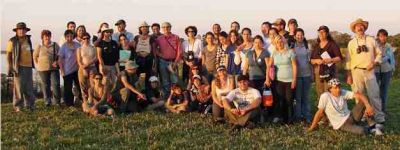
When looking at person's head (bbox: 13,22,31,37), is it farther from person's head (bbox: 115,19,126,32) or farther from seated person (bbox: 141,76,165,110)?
seated person (bbox: 141,76,165,110)

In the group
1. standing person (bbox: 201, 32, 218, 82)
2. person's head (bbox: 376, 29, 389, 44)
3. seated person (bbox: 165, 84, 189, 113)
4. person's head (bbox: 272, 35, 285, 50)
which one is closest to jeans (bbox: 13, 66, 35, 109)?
seated person (bbox: 165, 84, 189, 113)

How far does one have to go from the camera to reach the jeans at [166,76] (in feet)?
49.5

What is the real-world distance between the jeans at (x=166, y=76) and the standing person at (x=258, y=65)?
2.56 metres

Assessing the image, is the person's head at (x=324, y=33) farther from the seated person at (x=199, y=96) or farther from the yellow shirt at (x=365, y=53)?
the seated person at (x=199, y=96)

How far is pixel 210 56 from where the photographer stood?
1412cm

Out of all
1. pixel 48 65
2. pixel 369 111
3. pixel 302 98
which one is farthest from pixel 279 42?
pixel 48 65

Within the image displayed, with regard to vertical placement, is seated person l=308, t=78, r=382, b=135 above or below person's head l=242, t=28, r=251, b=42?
below

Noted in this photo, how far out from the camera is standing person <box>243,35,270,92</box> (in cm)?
1284

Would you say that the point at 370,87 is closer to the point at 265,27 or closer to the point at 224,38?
the point at 265,27

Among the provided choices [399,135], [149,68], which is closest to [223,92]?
[149,68]

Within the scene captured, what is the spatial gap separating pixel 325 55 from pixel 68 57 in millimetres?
6659

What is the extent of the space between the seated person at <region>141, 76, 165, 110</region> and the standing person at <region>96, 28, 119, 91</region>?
3.07 ft

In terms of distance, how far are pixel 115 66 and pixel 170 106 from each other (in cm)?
182

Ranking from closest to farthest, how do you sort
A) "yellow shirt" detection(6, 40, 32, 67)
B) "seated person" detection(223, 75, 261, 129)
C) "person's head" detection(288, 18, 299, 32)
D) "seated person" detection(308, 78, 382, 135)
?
"seated person" detection(308, 78, 382, 135) → "seated person" detection(223, 75, 261, 129) → "person's head" detection(288, 18, 299, 32) → "yellow shirt" detection(6, 40, 32, 67)
